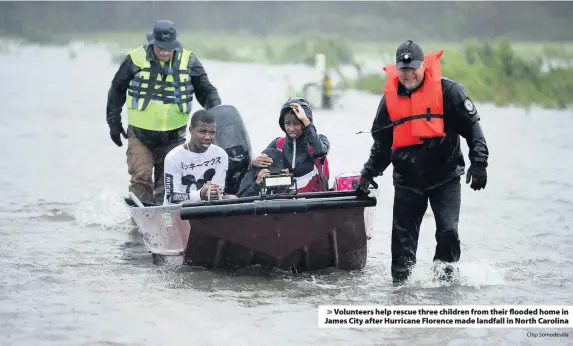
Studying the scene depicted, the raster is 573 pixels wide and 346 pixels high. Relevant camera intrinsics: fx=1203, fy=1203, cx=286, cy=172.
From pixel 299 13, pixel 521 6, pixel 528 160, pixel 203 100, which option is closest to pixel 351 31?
pixel 299 13

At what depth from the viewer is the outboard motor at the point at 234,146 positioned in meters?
9.54

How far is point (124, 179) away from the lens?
613 inches

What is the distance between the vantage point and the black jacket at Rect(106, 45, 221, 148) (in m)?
10.2

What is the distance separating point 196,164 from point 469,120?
223cm

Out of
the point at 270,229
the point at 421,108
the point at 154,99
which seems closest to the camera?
the point at 421,108

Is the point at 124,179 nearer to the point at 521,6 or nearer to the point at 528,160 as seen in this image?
the point at 528,160

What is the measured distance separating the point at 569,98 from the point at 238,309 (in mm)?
17979

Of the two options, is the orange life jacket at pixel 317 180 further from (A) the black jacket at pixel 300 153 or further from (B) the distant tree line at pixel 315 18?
(B) the distant tree line at pixel 315 18

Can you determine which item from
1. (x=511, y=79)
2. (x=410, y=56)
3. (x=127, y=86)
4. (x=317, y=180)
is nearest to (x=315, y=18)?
(x=511, y=79)

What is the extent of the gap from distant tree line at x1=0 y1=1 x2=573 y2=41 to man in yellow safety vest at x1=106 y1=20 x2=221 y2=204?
3331 centimetres

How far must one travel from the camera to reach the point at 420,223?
826cm

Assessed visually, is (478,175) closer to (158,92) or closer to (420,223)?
(420,223)

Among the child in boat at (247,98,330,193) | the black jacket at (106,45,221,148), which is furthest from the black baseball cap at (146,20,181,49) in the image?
the child in boat at (247,98,330,193)

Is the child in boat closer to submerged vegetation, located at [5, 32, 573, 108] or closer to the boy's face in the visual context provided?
the boy's face
